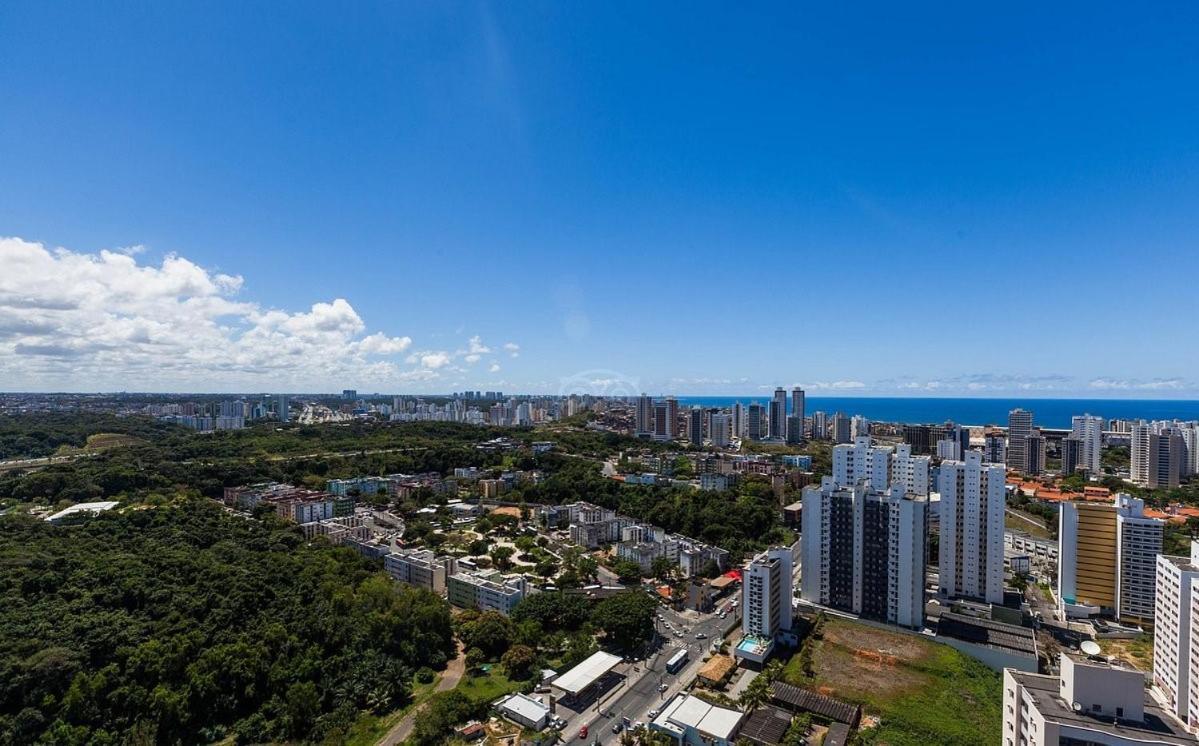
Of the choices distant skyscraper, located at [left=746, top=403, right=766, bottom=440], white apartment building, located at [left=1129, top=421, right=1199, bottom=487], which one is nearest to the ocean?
distant skyscraper, located at [left=746, top=403, right=766, bottom=440]

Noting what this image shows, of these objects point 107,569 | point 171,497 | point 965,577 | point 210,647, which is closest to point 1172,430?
point 965,577

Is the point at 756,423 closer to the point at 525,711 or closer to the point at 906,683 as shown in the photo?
the point at 906,683

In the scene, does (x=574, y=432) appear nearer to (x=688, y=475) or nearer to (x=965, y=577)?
(x=688, y=475)

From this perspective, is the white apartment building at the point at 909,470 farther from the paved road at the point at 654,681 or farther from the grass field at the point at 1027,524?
the paved road at the point at 654,681

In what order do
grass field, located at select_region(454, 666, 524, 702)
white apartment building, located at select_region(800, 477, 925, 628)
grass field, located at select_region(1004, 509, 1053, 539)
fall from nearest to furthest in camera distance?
1. grass field, located at select_region(454, 666, 524, 702)
2. white apartment building, located at select_region(800, 477, 925, 628)
3. grass field, located at select_region(1004, 509, 1053, 539)

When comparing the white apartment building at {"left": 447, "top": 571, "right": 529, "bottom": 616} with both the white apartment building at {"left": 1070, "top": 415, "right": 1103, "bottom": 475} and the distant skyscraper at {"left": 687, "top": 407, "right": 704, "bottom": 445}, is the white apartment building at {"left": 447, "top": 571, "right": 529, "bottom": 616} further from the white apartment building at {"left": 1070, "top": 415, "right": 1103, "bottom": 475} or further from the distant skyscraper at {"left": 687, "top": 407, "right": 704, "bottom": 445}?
the white apartment building at {"left": 1070, "top": 415, "right": 1103, "bottom": 475}
